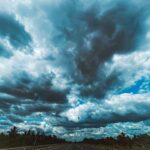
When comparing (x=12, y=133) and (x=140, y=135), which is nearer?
(x=12, y=133)

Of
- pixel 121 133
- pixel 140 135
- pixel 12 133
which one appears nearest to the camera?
pixel 12 133

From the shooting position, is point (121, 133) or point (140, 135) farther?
point (121, 133)

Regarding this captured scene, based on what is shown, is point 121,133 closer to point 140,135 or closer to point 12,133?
point 140,135

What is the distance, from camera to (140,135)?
16000cm

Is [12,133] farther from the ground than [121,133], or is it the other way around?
[121,133]

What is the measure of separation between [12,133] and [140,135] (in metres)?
78.2

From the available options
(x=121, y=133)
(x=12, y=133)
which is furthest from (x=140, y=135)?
(x=12, y=133)

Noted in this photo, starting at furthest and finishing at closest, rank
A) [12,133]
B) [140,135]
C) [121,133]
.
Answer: [121,133] → [140,135] → [12,133]

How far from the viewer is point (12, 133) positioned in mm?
129000

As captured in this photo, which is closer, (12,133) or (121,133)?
(12,133)

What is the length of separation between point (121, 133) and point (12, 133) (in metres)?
76.6
